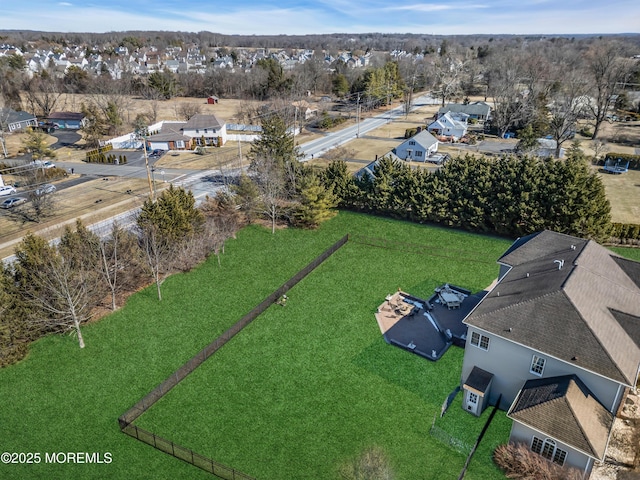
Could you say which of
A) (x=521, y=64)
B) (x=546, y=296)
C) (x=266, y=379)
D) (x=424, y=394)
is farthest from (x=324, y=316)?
(x=521, y=64)

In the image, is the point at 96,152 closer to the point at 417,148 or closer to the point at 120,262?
the point at 120,262

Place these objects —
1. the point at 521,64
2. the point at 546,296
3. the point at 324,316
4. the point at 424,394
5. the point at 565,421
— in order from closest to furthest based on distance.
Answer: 1. the point at 565,421
2. the point at 546,296
3. the point at 424,394
4. the point at 324,316
5. the point at 521,64

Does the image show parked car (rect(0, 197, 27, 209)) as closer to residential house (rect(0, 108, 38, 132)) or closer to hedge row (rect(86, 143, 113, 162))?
hedge row (rect(86, 143, 113, 162))

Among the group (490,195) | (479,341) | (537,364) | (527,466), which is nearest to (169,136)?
(490,195)

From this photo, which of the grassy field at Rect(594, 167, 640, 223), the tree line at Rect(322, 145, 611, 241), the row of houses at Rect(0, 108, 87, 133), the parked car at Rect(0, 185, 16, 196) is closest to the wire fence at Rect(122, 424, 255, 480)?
the tree line at Rect(322, 145, 611, 241)

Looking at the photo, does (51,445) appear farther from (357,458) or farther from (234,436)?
(357,458)

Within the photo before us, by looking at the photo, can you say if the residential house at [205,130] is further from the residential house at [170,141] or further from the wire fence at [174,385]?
the wire fence at [174,385]
